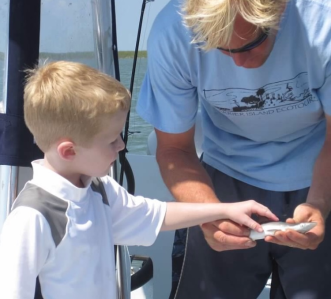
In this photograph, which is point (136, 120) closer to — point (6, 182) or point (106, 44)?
point (106, 44)

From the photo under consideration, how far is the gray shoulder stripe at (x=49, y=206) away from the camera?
141 centimetres

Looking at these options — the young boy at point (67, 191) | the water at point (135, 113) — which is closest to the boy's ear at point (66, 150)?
the young boy at point (67, 191)

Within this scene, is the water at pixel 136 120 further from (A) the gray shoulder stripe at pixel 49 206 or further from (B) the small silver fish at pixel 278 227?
(A) the gray shoulder stripe at pixel 49 206

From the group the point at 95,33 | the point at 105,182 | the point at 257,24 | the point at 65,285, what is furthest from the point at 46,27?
the point at 65,285

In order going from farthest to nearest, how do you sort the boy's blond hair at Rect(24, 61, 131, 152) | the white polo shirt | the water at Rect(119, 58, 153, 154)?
the water at Rect(119, 58, 153, 154) → the boy's blond hair at Rect(24, 61, 131, 152) → the white polo shirt

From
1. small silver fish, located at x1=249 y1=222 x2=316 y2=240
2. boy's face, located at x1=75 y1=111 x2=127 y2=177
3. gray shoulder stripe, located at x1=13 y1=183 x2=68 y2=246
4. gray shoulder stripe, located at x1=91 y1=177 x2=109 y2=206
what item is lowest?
small silver fish, located at x1=249 y1=222 x2=316 y2=240

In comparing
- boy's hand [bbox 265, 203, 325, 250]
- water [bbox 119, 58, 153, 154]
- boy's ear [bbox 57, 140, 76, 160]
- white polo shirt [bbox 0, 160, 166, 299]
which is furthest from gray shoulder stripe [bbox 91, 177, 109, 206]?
water [bbox 119, 58, 153, 154]

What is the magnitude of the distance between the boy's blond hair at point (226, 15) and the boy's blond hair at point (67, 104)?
0.34m

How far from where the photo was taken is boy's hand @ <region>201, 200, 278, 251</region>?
66.8 inches

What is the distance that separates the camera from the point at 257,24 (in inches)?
65.8

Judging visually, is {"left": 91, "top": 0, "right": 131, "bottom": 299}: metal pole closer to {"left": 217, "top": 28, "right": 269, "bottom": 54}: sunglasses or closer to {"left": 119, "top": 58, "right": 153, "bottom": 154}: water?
{"left": 217, "top": 28, "right": 269, "bottom": 54}: sunglasses

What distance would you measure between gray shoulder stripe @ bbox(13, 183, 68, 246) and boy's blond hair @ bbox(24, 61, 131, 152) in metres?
0.11

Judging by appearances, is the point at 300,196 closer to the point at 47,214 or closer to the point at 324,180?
the point at 324,180

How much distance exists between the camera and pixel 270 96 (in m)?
1.92
